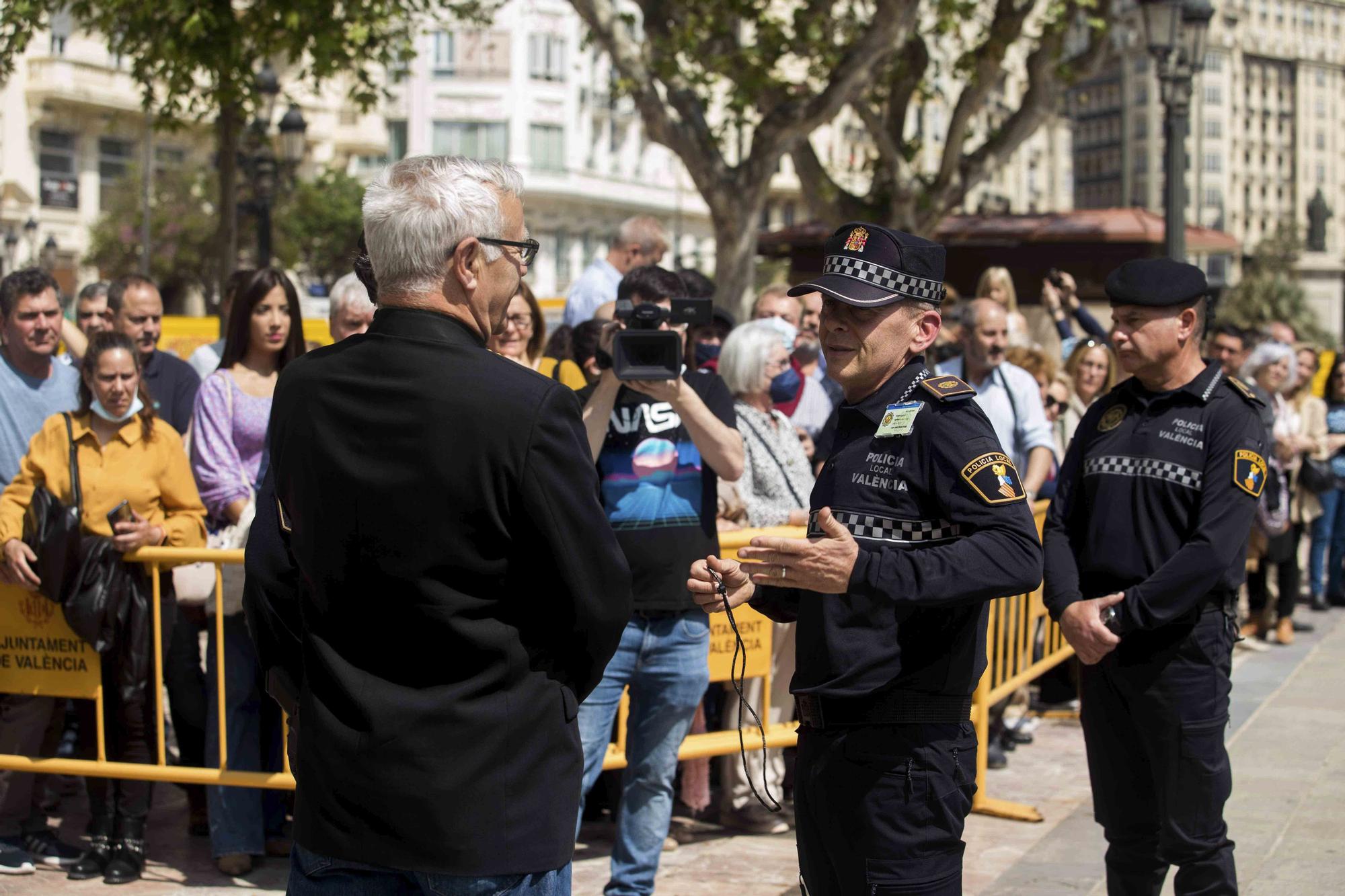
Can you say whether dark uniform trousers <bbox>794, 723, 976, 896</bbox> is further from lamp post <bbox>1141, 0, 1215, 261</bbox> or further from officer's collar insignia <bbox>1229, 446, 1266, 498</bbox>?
lamp post <bbox>1141, 0, 1215, 261</bbox>

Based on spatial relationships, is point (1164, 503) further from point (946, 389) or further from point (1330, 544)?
point (1330, 544)

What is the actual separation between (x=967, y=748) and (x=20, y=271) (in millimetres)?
4812

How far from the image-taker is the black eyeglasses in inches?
106

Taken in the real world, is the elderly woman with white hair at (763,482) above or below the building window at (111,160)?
below

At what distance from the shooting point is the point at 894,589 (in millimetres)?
3158

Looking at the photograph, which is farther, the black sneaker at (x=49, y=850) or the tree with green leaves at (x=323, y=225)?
the tree with green leaves at (x=323, y=225)

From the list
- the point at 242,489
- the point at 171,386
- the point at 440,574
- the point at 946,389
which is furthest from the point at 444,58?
the point at 440,574

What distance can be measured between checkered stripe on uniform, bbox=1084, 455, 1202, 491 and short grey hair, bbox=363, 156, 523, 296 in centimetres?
238

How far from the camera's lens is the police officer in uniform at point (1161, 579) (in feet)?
14.1

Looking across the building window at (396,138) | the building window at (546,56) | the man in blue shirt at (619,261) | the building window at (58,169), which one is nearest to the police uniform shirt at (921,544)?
the man in blue shirt at (619,261)

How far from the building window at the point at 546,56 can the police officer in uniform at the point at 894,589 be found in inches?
2281

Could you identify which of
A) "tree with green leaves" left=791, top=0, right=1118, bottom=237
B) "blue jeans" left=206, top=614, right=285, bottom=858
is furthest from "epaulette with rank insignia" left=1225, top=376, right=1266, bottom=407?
"tree with green leaves" left=791, top=0, right=1118, bottom=237

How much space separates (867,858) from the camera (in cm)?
330

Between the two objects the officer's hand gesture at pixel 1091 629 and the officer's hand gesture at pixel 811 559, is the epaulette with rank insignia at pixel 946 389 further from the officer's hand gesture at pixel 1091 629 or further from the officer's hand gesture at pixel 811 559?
the officer's hand gesture at pixel 1091 629
